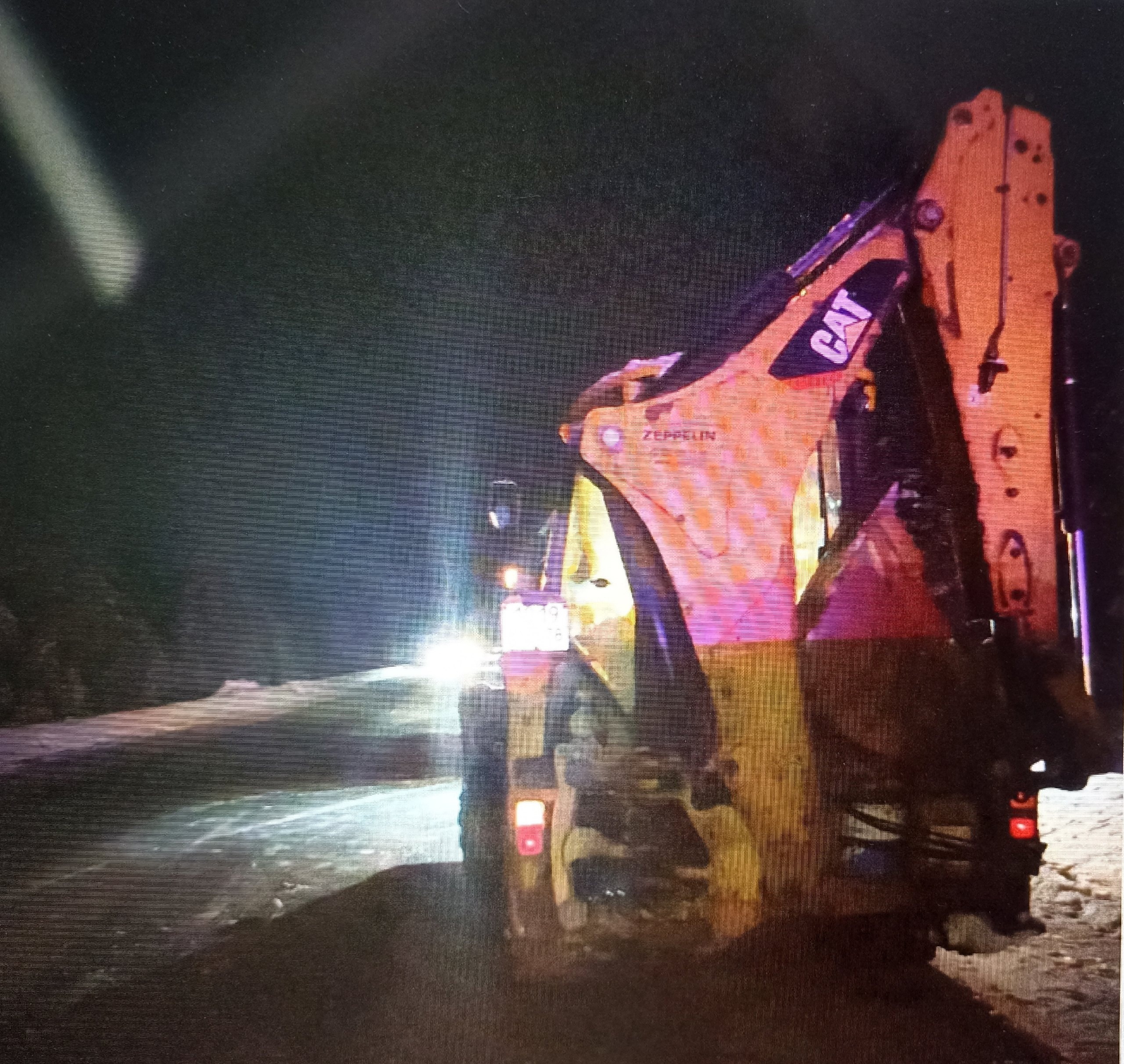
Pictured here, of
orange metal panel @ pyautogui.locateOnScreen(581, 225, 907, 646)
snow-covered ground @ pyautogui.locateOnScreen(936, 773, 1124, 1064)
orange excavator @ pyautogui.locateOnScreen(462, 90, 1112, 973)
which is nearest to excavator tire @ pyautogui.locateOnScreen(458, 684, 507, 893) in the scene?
orange excavator @ pyautogui.locateOnScreen(462, 90, 1112, 973)

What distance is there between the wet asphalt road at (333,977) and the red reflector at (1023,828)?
1.66 ft

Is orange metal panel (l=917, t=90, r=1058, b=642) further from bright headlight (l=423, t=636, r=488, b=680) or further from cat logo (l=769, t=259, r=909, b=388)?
bright headlight (l=423, t=636, r=488, b=680)

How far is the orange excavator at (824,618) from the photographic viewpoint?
79.4 inches

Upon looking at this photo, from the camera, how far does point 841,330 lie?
2074 mm

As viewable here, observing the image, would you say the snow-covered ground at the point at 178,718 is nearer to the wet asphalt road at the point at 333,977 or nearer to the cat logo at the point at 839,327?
the wet asphalt road at the point at 333,977

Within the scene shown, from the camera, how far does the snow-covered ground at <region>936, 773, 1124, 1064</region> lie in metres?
2.01

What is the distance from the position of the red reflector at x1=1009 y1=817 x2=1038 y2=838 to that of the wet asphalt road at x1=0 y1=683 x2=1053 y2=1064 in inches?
19.9

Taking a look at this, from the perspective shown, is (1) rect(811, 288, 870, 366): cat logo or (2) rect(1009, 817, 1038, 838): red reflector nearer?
(2) rect(1009, 817, 1038, 838): red reflector

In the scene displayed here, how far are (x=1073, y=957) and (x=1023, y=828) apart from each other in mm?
597

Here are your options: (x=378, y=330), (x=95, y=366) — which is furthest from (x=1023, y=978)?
(x=95, y=366)

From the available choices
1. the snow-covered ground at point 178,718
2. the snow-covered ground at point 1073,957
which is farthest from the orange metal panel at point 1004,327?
the snow-covered ground at point 178,718

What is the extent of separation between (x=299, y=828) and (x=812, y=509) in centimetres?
235

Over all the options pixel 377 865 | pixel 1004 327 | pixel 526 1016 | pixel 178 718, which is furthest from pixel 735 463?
pixel 377 865

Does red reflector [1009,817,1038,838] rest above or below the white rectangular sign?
below
